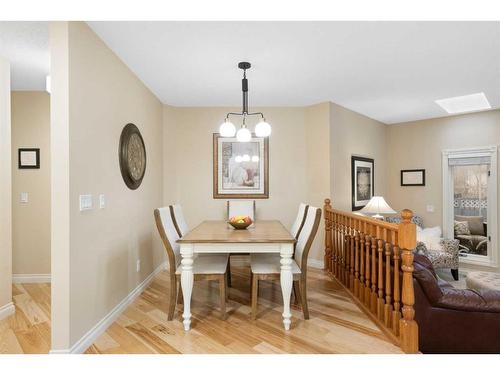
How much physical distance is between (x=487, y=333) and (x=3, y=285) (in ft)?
12.8

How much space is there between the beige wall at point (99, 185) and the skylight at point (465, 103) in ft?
13.4

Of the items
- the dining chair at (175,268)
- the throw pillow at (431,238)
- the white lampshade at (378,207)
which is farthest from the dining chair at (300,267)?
the throw pillow at (431,238)

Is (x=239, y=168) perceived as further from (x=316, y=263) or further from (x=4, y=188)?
(x=4, y=188)

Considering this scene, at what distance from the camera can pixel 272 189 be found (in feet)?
14.1

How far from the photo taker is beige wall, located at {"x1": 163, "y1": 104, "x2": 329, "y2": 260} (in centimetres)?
422

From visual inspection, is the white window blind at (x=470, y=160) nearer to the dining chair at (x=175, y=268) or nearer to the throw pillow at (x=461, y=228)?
the throw pillow at (x=461, y=228)

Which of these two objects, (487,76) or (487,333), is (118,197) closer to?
(487,333)

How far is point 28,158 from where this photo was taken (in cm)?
348

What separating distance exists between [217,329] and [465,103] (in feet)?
14.7

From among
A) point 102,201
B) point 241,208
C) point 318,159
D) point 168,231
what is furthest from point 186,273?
point 318,159

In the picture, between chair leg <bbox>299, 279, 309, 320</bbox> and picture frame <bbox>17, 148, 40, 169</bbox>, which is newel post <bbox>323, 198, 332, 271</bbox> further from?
picture frame <bbox>17, 148, 40, 169</bbox>

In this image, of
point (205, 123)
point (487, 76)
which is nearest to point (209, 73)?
point (205, 123)

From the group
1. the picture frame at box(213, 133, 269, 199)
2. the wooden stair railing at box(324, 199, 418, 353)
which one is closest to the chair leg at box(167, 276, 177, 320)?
the wooden stair railing at box(324, 199, 418, 353)

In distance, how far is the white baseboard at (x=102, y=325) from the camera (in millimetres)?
1964
